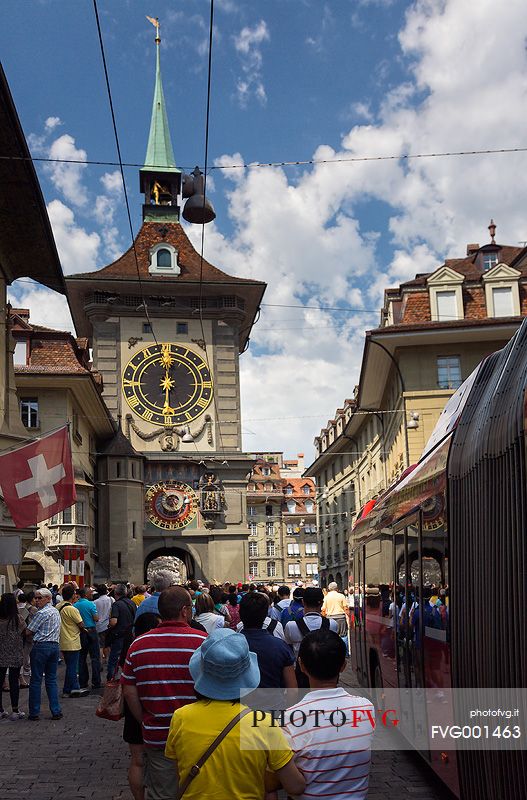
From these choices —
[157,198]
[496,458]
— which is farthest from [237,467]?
[496,458]

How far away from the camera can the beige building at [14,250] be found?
18.1 m

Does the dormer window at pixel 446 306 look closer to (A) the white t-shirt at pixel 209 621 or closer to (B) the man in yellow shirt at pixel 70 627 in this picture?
(B) the man in yellow shirt at pixel 70 627

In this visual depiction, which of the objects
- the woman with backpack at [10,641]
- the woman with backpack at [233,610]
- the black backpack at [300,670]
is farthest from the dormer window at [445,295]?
the black backpack at [300,670]

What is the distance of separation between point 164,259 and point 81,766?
46002 mm

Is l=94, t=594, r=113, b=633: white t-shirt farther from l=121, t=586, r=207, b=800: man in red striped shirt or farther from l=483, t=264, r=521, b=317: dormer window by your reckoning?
l=483, t=264, r=521, b=317: dormer window

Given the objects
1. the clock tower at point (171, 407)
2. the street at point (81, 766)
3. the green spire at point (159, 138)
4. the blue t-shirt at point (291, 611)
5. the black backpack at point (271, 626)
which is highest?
the green spire at point (159, 138)

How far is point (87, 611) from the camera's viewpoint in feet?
52.4

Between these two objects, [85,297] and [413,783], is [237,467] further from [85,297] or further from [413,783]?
[413,783]

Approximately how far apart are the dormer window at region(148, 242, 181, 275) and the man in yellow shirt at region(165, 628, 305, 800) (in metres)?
49.9

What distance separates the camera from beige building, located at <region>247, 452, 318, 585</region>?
335 ft

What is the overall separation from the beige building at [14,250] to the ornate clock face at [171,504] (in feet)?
A: 79.8

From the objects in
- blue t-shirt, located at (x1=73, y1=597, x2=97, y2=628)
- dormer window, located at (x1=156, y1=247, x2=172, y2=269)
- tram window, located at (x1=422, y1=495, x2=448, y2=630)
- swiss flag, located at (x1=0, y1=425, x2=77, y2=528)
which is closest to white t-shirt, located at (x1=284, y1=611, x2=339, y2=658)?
tram window, located at (x1=422, y1=495, x2=448, y2=630)

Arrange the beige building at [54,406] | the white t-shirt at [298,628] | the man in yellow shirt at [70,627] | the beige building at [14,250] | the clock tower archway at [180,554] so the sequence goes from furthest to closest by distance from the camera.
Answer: the clock tower archway at [180,554], the beige building at [54,406], the beige building at [14,250], the man in yellow shirt at [70,627], the white t-shirt at [298,628]

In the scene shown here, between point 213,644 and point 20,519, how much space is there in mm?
13362
